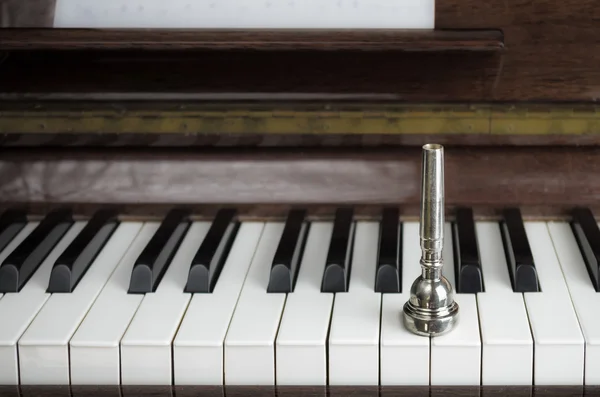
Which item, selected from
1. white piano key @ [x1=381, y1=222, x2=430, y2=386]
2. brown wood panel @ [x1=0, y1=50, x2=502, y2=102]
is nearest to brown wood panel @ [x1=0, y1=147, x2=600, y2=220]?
brown wood panel @ [x1=0, y1=50, x2=502, y2=102]

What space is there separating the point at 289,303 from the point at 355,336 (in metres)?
0.15

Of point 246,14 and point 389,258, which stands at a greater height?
point 246,14

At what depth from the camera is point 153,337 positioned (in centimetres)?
145

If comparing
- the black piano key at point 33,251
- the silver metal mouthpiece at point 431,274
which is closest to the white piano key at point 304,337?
the silver metal mouthpiece at point 431,274

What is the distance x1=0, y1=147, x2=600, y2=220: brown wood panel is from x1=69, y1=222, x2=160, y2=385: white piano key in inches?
12.9

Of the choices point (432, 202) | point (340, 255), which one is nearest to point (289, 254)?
point (340, 255)

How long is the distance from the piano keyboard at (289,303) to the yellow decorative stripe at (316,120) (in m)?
0.16

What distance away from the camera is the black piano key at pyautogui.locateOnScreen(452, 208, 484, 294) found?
1556 millimetres

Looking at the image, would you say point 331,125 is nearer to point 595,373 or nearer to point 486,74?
point 486,74

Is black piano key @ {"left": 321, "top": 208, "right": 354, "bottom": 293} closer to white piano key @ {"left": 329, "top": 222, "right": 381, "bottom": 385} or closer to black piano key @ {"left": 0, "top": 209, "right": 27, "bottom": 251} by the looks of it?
white piano key @ {"left": 329, "top": 222, "right": 381, "bottom": 385}

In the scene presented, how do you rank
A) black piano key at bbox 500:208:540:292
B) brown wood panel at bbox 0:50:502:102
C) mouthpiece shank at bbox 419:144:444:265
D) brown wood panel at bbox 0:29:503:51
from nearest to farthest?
mouthpiece shank at bbox 419:144:444:265 → black piano key at bbox 500:208:540:292 → brown wood panel at bbox 0:29:503:51 → brown wood panel at bbox 0:50:502:102

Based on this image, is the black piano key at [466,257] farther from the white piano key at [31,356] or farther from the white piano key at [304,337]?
the white piano key at [31,356]

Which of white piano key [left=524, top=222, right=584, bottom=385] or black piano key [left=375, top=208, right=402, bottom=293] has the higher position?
black piano key [left=375, top=208, right=402, bottom=293]

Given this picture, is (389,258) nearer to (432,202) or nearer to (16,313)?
(432,202)
